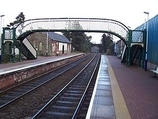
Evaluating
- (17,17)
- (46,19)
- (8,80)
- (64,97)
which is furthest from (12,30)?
(17,17)

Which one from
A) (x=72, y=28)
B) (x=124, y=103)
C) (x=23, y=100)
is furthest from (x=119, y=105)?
(x=72, y=28)

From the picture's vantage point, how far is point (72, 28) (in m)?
29.9

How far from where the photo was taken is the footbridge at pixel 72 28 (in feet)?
94.8

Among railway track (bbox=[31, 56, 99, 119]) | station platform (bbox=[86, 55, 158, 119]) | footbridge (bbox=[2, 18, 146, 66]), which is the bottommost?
railway track (bbox=[31, 56, 99, 119])

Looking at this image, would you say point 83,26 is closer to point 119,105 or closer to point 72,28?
point 72,28

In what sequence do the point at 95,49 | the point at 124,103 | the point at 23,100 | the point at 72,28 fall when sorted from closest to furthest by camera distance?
the point at 124,103, the point at 23,100, the point at 72,28, the point at 95,49

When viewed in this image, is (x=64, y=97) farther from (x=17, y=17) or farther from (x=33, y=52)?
(x=17, y=17)

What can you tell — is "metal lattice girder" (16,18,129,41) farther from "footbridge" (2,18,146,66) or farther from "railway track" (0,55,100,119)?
"railway track" (0,55,100,119)

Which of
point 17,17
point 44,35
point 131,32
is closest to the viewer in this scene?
point 131,32

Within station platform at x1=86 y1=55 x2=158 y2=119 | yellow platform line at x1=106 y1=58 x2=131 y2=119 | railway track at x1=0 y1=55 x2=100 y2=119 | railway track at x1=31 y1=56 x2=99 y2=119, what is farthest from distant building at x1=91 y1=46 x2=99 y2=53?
yellow platform line at x1=106 y1=58 x2=131 y2=119

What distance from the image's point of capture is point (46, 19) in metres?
31.1

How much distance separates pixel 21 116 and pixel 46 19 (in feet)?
75.5

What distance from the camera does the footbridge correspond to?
28.9 m

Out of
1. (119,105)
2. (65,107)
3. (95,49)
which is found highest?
(95,49)
